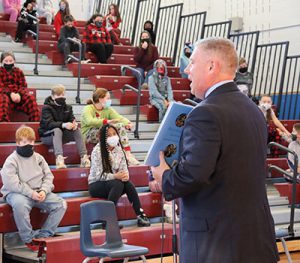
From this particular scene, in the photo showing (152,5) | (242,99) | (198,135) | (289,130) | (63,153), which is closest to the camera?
(198,135)

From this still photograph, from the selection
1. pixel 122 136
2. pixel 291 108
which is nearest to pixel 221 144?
pixel 122 136

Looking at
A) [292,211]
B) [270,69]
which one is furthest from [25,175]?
[270,69]

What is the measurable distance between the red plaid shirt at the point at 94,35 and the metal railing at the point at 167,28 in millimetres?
2094

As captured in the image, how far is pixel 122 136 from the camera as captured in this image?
22.8ft

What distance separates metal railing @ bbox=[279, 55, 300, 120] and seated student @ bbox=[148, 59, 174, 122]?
2402 millimetres

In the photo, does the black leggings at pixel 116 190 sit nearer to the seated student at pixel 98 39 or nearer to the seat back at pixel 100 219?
the seat back at pixel 100 219

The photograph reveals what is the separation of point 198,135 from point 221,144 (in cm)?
9

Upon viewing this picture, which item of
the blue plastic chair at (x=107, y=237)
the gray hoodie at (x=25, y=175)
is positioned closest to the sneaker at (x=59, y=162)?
the gray hoodie at (x=25, y=175)

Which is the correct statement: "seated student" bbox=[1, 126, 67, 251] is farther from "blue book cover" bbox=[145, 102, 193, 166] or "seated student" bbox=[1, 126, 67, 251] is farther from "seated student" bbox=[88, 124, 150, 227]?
"blue book cover" bbox=[145, 102, 193, 166]

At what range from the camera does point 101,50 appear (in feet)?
32.3

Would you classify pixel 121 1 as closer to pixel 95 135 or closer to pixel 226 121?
pixel 95 135

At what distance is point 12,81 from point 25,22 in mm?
2805

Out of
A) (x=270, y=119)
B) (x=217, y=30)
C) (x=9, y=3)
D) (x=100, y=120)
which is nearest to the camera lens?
(x=100, y=120)

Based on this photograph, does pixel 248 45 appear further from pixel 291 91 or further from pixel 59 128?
pixel 59 128
